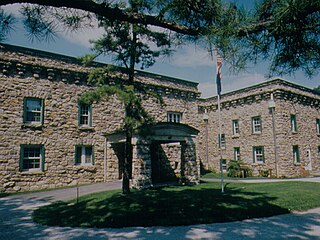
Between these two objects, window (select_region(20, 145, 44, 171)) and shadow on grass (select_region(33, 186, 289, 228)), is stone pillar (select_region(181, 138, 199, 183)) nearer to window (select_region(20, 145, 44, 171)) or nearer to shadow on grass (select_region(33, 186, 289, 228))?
shadow on grass (select_region(33, 186, 289, 228))

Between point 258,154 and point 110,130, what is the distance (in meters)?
12.1

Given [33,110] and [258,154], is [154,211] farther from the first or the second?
[258,154]

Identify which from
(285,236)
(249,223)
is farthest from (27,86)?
(285,236)

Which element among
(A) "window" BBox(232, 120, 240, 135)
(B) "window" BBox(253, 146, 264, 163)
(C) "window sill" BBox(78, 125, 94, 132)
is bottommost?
(B) "window" BBox(253, 146, 264, 163)

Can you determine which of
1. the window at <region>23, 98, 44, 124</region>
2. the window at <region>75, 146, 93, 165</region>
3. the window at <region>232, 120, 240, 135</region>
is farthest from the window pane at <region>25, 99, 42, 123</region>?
the window at <region>232, 120, 240, 135</region>

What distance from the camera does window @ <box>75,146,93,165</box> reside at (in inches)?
561

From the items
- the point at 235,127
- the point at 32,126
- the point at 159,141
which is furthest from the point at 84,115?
the point at 235,127

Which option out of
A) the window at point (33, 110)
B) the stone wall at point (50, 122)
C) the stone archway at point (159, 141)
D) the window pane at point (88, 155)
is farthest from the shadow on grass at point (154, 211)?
the window at point (33, 110)

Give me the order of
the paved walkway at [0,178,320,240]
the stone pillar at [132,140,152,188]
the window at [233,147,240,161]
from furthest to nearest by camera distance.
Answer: the window at [233,147,240,161] → the stone pillar at [132,140,152,188] → the paved walkway at [0,178,320,240]

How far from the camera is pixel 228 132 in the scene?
22.1 meters

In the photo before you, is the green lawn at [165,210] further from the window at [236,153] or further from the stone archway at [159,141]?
the window at [236,153]

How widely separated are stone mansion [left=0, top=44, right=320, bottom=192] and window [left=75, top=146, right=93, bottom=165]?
0.19ft

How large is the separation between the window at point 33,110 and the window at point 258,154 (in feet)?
52.3

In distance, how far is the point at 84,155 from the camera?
14.4m
